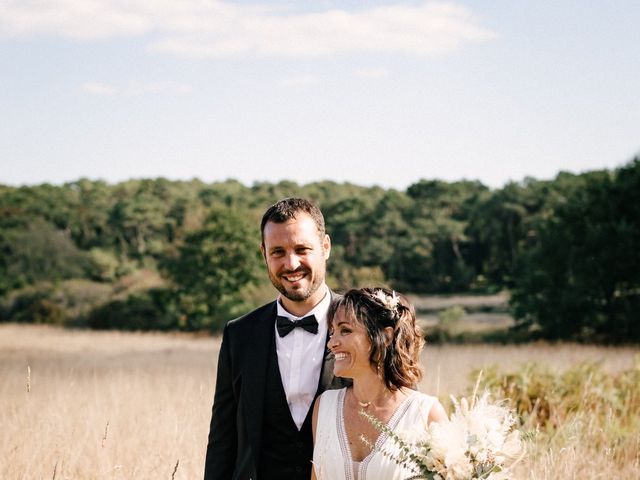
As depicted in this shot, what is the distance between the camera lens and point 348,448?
280cm

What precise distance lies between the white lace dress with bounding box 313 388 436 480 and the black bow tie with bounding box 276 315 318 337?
0.36 meters

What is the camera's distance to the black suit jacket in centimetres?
296

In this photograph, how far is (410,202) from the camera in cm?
5938

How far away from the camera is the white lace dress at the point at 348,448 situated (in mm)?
2676

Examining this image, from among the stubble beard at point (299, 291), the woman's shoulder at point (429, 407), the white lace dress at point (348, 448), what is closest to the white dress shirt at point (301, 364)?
the stubble beard at point (299, 291)

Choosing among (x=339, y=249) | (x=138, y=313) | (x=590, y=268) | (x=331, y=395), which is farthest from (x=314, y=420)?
(x=339, y=249)

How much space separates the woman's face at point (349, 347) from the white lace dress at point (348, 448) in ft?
0.60

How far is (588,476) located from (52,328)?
136 feet

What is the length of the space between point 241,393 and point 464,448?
1.37 m

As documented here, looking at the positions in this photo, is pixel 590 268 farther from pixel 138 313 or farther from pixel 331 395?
pixel 331 395

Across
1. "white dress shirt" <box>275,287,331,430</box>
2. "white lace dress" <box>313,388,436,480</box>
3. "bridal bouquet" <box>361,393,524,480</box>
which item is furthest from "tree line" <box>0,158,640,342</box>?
"bridal bouquet" <box>361,393,524,480</box>

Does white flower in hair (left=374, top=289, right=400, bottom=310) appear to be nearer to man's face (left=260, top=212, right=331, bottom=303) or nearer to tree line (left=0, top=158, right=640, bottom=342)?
man's face (left=260, top=212, right=331, bottom=303)

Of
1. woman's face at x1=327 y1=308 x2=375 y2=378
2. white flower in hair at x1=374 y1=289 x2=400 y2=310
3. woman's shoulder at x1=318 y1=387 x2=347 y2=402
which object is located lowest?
woman's shoulder at x1=318 y1=387 x2=347 y2=402

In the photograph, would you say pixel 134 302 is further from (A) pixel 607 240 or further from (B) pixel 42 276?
(A) pixel 607 240
